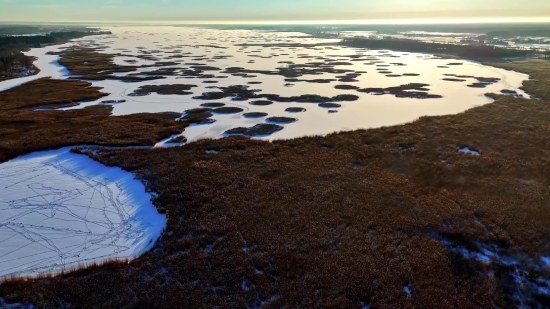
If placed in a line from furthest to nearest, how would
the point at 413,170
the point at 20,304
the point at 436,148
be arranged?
the point at 436,148, the point at 413,170, the point at 20,304

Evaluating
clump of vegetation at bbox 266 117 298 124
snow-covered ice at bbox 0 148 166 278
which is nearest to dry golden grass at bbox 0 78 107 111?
snow-covered ice at bbox 0 148 166 278

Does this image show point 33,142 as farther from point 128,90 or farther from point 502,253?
point 502,253

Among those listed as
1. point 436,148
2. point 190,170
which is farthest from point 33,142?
point 436,148

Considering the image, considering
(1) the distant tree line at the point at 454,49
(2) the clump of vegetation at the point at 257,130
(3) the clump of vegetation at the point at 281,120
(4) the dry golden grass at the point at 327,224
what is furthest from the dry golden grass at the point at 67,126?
(1) the distant tree line at the point at 454,49

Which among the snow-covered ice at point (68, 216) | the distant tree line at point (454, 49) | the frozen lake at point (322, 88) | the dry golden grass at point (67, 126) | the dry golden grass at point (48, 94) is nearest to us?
the snow-covered ice at point (68, 216)

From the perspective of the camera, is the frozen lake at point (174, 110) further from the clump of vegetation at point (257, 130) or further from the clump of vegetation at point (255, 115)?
the clump of vegetation at point (257, 130)

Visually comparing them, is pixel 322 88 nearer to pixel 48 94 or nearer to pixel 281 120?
pixel 281 120
